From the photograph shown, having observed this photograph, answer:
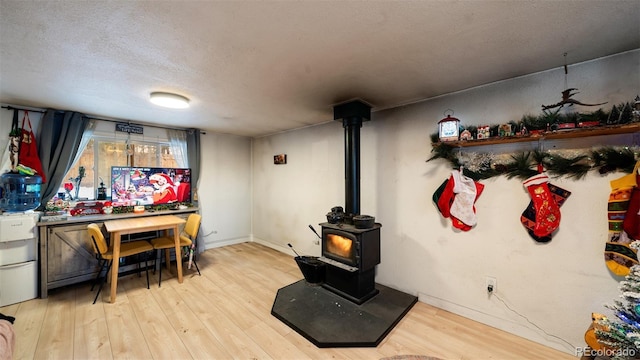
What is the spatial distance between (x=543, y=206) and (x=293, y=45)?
229 cm

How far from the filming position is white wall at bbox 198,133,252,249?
454cm

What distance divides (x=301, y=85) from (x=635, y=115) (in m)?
2.33

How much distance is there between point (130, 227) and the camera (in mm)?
2789

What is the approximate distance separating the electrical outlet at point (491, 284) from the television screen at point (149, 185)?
4436 millimetres

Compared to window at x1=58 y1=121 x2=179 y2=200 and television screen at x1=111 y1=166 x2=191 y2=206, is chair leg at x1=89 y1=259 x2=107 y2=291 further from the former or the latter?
window at x1=58 y1=121 x2=179 y2=200

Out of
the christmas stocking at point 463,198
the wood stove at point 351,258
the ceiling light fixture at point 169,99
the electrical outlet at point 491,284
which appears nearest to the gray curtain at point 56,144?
the ceiling light fixture at point 169,99

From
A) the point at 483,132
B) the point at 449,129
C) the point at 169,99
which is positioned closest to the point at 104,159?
the point at 169,99

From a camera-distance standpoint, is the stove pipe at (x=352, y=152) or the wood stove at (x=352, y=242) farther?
the stove pipe at (x=352, y=152)

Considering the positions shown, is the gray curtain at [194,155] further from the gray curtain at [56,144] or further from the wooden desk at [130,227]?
the gray curtain at [56,144]

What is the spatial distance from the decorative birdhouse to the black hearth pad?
173cm

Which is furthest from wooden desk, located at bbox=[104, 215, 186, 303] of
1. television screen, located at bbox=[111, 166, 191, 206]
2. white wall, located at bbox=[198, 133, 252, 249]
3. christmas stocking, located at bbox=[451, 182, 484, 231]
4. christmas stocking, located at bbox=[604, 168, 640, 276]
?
christmas stocking, located at bbox=[604, 168, 640, 276]

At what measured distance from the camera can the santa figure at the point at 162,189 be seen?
155 inches

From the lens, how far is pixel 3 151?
2.88m

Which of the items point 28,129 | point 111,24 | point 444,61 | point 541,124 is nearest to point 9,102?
point 28,129
